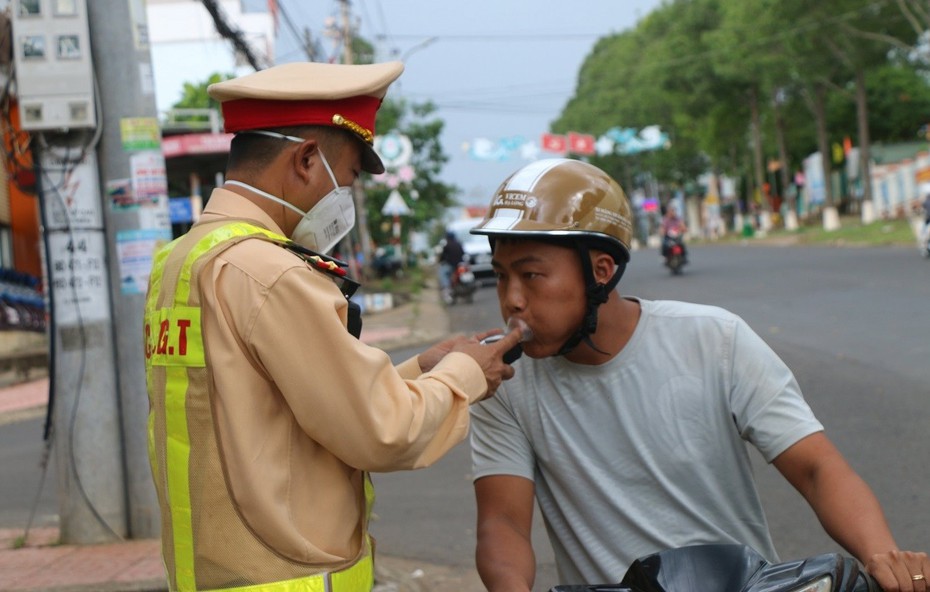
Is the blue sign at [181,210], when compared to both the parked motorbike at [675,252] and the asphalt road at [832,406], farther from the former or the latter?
the parked motorbike at [675,252]

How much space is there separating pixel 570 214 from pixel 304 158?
612 mm

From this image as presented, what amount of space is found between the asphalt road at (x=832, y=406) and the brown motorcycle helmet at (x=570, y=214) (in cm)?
305

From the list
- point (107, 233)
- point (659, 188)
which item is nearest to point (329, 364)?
point (107, 233)

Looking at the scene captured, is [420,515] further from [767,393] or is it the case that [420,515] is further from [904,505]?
[767,393]

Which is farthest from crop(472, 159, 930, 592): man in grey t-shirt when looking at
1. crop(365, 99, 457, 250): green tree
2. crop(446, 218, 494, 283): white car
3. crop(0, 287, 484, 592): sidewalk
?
crop(365, 99, 457, 250): green tree

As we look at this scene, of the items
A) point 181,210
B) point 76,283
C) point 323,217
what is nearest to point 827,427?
point 76,283

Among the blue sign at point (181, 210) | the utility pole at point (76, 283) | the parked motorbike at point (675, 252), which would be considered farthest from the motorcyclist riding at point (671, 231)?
the utility pole at point (76, 283)

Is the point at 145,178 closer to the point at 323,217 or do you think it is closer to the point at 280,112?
the point at 323,217

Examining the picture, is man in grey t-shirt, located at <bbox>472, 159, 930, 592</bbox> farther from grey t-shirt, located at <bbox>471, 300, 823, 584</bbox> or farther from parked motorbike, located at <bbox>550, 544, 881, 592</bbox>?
parked motorbike, located at <bbox>550, 544, 881, 592</bbox>

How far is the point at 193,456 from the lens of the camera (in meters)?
2.05

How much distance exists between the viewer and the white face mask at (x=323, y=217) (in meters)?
2.28

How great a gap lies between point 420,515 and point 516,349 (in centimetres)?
467

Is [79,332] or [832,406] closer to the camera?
[79,332]

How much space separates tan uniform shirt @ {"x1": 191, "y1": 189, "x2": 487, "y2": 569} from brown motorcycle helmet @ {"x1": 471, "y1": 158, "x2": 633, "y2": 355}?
568mm
